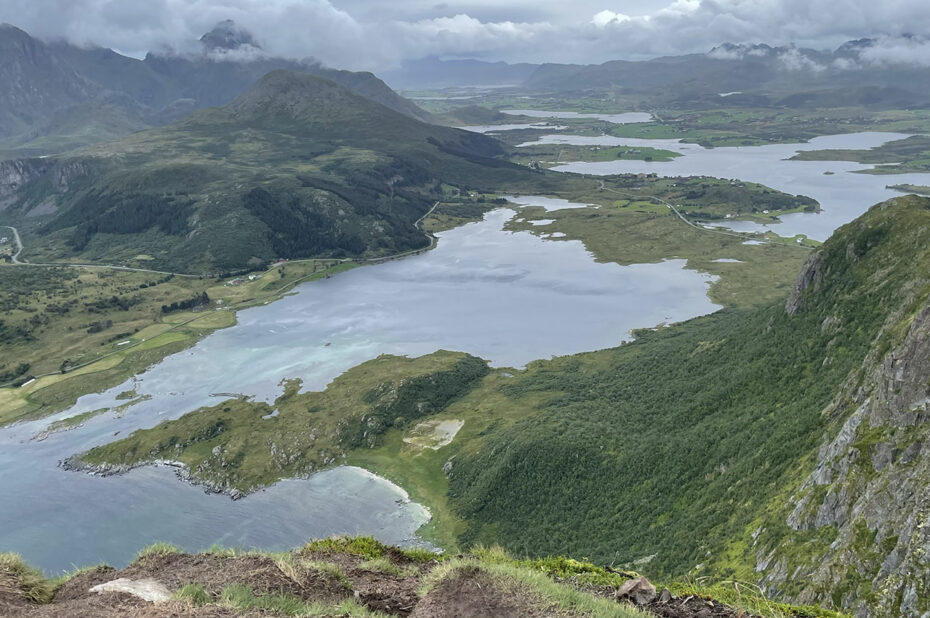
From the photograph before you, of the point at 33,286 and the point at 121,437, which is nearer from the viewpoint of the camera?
the point at 121,437

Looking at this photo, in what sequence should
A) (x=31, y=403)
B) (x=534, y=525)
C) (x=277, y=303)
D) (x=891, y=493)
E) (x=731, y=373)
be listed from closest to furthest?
(x=891, y=493)
(x=534, y=525)
(x=731, y=373)
(x=31, y=403)
(x=277, y=303)

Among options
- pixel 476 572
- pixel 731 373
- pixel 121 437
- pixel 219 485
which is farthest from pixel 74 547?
pixel 731 373

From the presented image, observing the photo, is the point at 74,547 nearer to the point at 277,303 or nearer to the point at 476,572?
the point at 476,572

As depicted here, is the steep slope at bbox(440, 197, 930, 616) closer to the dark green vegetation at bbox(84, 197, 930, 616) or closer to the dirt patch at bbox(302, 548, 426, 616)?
the dark green vegetation at bbox(84, 197, 930, 616)

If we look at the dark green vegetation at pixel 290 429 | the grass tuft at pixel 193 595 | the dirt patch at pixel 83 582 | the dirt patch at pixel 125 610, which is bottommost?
the dark green vegetation at pixel 290 429

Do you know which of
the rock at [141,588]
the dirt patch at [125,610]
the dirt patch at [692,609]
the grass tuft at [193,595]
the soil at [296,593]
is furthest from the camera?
the dirt patch at [692,609]

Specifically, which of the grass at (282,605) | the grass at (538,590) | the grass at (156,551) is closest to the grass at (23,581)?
the grass at (156,551)

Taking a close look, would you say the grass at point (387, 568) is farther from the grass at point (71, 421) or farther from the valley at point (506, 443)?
the grass at point (71, 421)
